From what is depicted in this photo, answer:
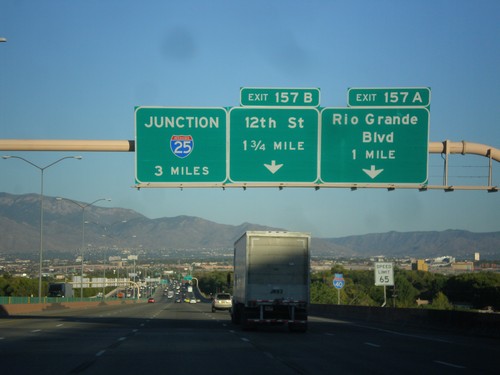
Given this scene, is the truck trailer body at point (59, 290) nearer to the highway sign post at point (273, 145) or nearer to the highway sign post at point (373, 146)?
the highway sign post at point (273, 145)

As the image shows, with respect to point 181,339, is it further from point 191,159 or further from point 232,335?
point 191,159

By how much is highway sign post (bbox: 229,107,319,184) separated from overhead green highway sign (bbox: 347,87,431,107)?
1545mm

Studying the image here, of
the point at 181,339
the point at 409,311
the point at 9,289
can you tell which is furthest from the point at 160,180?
the point at 9,289

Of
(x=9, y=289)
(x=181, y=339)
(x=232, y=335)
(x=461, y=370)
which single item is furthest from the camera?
(x=9, y=289)

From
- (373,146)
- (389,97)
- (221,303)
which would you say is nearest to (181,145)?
(373,146)

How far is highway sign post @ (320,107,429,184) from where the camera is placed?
27.7 meters

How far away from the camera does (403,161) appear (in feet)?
91.6

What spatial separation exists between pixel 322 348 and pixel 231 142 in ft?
26.6

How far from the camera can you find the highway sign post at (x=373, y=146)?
27.7 meters

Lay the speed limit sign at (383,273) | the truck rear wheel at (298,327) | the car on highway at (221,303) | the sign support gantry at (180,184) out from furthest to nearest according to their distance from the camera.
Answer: the car on highway at (221,303) < the speed limit sign at (383,273) < the truck rear wheel at (298,327) < the sign support gantry at (180,184)

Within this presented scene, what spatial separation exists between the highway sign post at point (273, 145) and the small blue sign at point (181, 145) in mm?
1440

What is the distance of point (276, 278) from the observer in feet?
108

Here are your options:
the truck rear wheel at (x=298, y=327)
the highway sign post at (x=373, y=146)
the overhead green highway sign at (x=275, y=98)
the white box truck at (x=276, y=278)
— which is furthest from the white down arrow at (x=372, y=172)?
the truck rear wheel at (x=298, y=327)

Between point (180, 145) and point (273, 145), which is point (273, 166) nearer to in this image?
point (273, 145)
